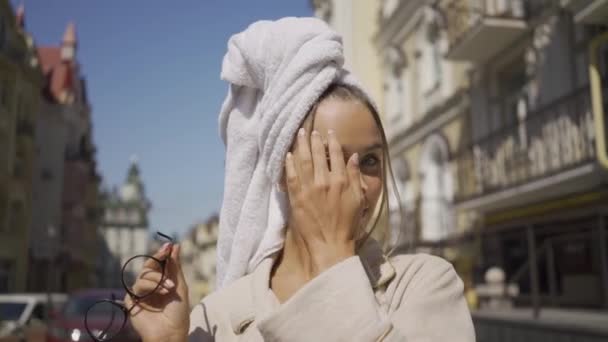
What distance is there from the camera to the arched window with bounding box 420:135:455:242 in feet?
48.2

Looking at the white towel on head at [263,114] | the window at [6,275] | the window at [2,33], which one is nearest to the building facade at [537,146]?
the white towel on head at [263,114]

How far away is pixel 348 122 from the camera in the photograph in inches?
54.2

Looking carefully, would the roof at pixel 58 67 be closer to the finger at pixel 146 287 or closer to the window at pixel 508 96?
the window at pixel 508 96

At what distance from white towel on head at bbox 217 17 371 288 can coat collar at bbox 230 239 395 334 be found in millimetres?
131

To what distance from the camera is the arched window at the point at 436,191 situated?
14.7 metres

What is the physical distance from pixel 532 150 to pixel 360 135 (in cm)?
968

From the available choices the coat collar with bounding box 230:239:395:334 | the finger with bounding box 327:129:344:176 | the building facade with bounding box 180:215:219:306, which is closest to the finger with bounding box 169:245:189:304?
the coat collar with bounding box 230:239:395:334

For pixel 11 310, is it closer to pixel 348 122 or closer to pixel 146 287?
pixel 146 287

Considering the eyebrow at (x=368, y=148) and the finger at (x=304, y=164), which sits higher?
the eyebrow at (x=368, y=148)

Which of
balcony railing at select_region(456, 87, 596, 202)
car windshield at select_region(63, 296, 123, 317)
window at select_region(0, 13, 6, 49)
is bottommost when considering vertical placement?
car windshield at select_region(63, 296, 123, 317)

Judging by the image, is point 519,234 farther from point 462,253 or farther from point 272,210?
point 272,210

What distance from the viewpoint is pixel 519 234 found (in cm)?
1105

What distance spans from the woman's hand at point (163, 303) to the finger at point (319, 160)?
1.24 feet

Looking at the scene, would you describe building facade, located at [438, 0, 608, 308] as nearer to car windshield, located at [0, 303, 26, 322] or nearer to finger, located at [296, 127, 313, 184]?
finger, located at [296, 127, 313, 184]
